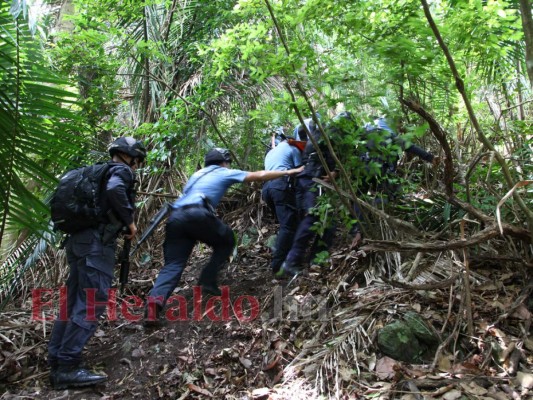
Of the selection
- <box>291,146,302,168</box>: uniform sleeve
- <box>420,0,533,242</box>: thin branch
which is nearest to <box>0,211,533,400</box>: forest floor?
<box>420,0,533,242</box>: thin branch

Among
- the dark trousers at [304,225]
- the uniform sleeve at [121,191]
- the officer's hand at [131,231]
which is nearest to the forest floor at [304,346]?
the dark trousers at [304,225]

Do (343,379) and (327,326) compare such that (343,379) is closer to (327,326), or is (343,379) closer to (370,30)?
(327,326)

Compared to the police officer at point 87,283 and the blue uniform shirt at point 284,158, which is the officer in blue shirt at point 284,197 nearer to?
the blue uniform shirt at point 284,158

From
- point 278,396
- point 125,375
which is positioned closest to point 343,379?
point 278,396

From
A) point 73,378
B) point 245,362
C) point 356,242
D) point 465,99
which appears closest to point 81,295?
point 73,378

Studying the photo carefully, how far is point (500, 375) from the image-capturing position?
2.72m

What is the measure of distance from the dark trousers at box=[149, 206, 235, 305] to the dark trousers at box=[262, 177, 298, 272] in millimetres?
653

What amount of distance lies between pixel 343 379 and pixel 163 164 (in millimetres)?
4347

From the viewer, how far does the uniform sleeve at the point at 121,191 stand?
3.59 m

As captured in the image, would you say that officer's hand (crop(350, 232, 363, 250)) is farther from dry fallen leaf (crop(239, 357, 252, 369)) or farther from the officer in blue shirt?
dry fallen leaf (crop(239, 357, 252, 369))

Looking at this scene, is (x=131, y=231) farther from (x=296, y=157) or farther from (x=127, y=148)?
(x=296, y=157)

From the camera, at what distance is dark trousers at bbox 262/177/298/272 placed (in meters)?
4.74

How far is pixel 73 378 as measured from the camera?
3396 millimetres

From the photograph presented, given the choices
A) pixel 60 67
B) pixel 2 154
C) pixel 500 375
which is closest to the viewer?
pixel 2 154
